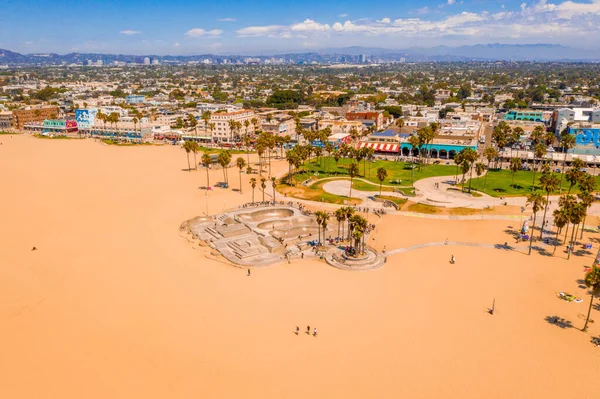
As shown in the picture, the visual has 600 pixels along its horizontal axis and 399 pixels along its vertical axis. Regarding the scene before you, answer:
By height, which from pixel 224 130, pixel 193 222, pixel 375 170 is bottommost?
pixel 193 222

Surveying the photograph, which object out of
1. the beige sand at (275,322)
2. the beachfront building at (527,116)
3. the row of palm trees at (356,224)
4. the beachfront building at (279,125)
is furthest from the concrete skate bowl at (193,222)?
the beachfront building at (527,116)

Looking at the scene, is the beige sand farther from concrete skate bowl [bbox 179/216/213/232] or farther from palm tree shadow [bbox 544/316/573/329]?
concrete skate bowl [bbox 179/216/213/232]

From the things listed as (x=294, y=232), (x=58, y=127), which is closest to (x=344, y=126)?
(x=294, y=232)

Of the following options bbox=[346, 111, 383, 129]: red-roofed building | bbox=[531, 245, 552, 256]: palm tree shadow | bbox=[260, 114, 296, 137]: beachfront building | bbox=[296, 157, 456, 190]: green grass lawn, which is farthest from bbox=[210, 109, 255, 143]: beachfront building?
bbox=[531, 245, 552, 256]: palm tree shadow

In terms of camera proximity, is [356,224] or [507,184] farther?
[507,184]

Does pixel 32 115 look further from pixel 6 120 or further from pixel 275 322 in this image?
pixel 275 322

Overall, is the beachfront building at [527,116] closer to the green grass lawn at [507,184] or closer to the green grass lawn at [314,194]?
the green grass lawn at [507,184]

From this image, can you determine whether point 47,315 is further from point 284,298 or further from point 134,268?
point 284,298
